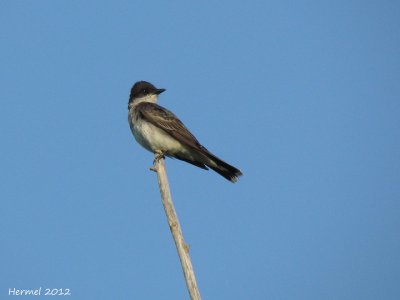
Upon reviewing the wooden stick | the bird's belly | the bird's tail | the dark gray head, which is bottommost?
the wooden stick

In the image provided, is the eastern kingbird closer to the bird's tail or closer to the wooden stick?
the bird's tail

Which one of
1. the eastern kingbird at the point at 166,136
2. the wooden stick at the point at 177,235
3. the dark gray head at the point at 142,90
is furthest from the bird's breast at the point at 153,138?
the wooden stick at the point at 177,235

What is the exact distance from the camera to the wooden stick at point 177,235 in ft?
20.9

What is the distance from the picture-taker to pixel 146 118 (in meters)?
11.4

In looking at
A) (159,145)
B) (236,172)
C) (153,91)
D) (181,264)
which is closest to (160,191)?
(181,264)

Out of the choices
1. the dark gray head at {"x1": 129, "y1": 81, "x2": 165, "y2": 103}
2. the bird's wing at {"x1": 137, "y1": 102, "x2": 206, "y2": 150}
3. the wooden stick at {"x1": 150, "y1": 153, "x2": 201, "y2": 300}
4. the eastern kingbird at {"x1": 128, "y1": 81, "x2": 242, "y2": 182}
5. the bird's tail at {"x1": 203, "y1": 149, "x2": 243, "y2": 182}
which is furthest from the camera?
the dark gray head at {"x1": 129, "y1": 81, "x2": 165, "y2": 103}

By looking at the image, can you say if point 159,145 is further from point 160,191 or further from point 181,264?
point 181,264

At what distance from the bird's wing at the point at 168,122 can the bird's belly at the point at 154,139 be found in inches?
3.3

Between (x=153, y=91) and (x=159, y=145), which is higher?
(x=153, y=91)

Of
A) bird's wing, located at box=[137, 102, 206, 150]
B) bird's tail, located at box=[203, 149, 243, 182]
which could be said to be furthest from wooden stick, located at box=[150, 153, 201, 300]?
bird's wing, located at box=[137, 102, 206, 150]

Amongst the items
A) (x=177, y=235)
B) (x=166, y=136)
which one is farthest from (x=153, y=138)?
(x=177, y=235)

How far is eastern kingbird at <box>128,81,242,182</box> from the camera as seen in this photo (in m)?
11.1

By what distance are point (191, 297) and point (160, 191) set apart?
1.75 meters

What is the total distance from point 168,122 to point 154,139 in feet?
1.58
